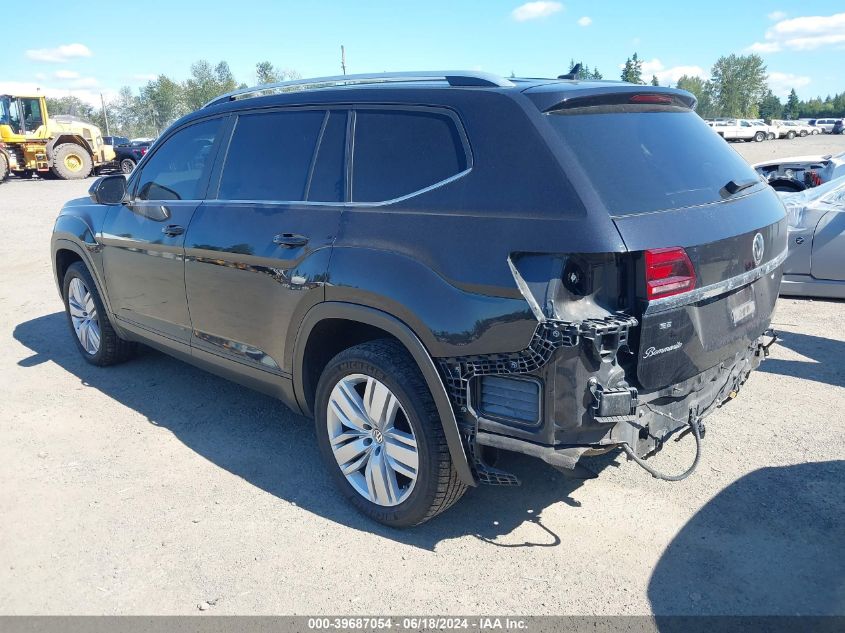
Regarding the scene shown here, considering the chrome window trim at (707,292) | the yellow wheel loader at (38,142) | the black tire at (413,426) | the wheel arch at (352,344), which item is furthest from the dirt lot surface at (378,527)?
the yellow wheel loader at (38,142)

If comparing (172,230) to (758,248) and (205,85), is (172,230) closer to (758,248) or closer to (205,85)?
(758,248)

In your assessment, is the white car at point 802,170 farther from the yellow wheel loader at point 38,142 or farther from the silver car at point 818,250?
the yellow wheel loader at point 38,142

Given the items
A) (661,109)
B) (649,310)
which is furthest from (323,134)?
(649,310)

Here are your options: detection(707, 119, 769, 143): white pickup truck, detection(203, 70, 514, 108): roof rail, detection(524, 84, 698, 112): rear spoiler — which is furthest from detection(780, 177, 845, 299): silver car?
detection(707, 119, 769, 143): white pickup truck

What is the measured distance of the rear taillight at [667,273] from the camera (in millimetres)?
2431

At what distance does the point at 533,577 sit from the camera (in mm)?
2809

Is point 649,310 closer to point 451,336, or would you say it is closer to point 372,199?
point 451,336

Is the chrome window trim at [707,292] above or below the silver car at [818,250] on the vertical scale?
above

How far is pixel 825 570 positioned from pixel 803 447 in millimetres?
1176

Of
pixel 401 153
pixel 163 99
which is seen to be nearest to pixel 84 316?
pixel 401 153

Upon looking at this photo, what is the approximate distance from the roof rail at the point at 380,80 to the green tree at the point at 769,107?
396 ft

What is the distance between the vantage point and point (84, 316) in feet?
18.1

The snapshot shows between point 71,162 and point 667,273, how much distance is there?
2864 centimetres

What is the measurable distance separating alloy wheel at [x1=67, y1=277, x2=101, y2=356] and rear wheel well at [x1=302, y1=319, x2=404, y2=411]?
2.69 m
